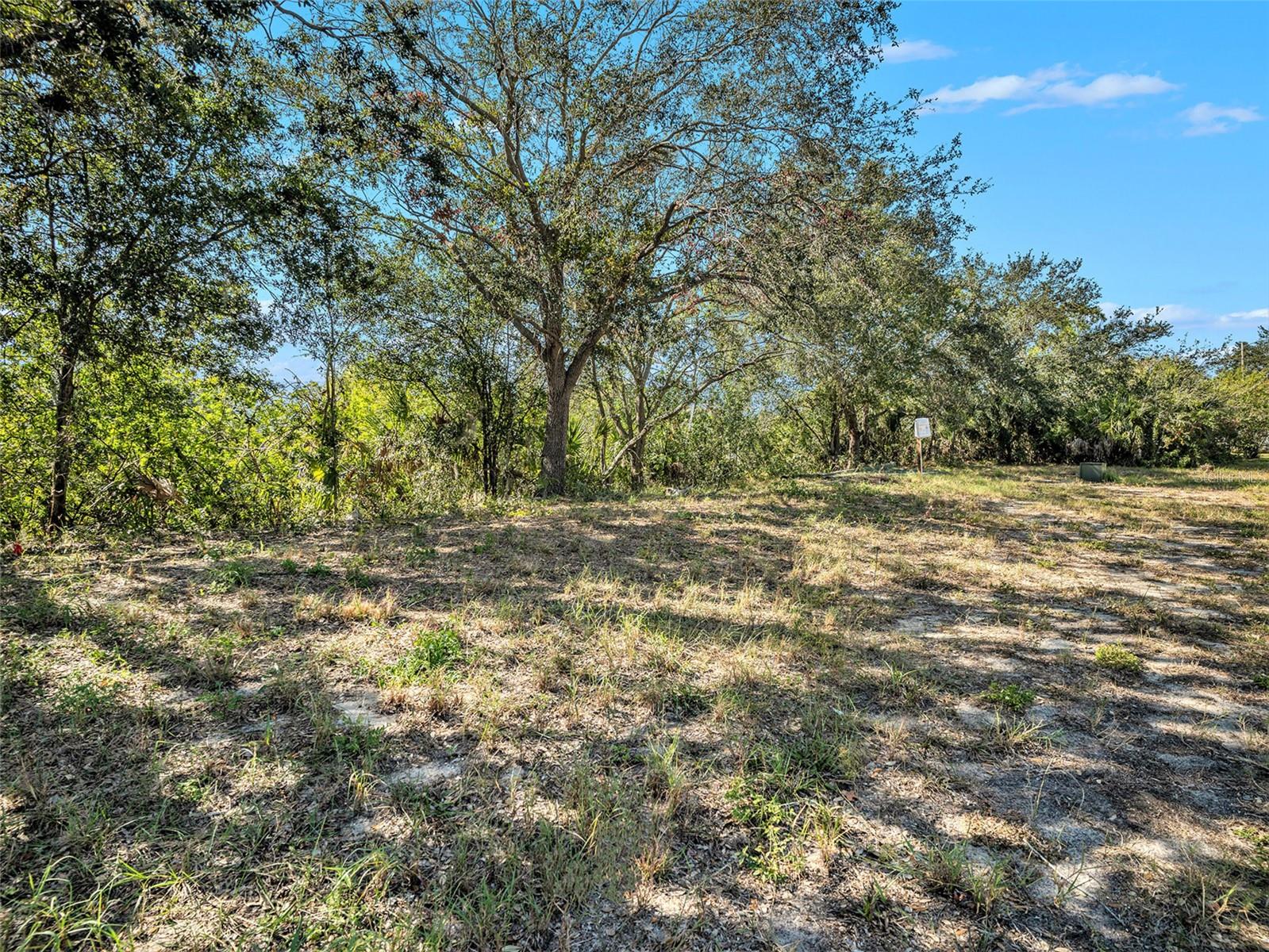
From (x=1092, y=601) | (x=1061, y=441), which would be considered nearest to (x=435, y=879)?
(x=1092, y=601)

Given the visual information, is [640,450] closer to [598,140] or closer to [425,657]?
[598,140]

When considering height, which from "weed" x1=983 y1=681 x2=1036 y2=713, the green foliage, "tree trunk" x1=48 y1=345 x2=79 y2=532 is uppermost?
"tree trunk" x1=48 y1=345 x2=79 y2=532

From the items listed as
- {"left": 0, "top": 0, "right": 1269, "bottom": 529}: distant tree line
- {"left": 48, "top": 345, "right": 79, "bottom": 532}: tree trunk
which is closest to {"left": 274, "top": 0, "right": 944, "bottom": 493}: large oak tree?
{"left": 0, "top": 0, "right": 1269, "bottom": 529}: distant tree line

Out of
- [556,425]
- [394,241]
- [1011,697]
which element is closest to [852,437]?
[556,425]

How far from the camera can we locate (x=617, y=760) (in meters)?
2.52

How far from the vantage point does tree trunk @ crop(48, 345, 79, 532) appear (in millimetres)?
5672

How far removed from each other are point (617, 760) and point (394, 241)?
904cm

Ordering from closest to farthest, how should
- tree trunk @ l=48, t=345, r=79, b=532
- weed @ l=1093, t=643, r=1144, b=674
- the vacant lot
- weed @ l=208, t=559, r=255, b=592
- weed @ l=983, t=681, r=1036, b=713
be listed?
the vacant lot < weed @ l=983, t=681, r=1036, b=713 < weed @ l=1093, t=643, r=1144, b=674 < weed @ l=208, t=559, r=255, b=592 < tree trunk @ l=48, t=345, r=79, b=532

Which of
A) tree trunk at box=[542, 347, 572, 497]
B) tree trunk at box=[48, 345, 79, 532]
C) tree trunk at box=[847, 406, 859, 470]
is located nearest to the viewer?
tree trunk at box=[48, 345, 79, 532]

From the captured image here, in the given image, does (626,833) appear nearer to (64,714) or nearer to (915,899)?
(915,899)

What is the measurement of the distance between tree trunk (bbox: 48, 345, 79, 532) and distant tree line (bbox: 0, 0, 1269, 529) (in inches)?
1.2

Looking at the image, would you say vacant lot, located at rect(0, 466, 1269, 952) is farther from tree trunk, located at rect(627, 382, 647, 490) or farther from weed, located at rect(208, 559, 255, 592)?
tree trunk, located at rect(627, 382, 647, 490)

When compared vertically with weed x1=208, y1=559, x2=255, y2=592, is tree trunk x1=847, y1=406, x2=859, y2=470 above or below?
above

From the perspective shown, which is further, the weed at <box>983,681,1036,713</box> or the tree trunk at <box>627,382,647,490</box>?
the tree trunk at <box>627,382,647,490</box>
